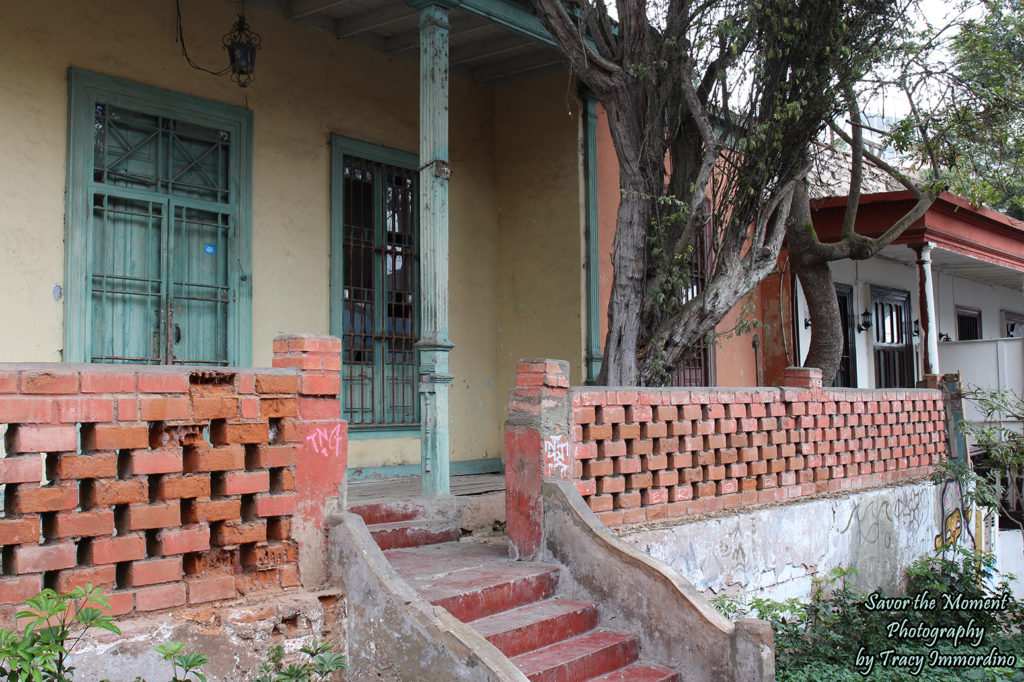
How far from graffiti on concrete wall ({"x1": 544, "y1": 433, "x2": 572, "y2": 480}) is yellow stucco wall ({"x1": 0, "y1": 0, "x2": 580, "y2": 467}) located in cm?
304

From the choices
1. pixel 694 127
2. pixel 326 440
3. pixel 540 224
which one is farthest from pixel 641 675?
pixel 540 224

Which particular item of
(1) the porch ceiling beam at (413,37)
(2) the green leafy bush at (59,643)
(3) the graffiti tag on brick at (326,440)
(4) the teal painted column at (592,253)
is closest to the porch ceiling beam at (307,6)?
(1) the porch ceiling beam at (413,37)

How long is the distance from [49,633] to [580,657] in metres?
2.47

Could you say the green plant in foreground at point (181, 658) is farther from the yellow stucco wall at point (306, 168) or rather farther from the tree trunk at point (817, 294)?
the tree trunk at point (817, 294)

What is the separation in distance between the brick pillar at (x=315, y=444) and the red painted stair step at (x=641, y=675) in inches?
63.7

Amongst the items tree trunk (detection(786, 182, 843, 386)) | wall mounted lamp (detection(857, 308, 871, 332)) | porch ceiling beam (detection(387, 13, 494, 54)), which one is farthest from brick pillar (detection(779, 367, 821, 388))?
wall mounted lamp (detection(857, 308, 871, 332))

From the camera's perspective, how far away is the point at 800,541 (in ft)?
23.0

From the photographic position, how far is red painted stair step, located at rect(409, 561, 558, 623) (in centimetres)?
443

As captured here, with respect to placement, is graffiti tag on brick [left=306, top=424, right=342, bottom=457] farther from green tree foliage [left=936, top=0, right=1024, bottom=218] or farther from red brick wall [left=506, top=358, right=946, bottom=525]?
green tree foliage [left=936, top=0, right=1024, bottom=218]

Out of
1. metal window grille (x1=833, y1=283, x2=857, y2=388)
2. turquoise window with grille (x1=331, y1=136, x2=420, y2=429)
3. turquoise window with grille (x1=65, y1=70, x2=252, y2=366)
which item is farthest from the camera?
metal window grille (x1=833, y1=283, x2=857, y2=388)

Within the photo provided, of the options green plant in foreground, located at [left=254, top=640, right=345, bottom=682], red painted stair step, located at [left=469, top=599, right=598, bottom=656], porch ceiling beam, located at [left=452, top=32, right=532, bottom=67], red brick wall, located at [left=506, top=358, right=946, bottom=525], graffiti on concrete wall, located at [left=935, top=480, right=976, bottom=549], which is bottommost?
graffiti on concrete wall, located at [left=935, top=480, right=976, bottom=549]

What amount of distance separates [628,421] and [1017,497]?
23.6ft

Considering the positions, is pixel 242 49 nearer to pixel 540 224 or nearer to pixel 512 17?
pixel 512 17

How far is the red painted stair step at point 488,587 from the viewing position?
14.5 feet
